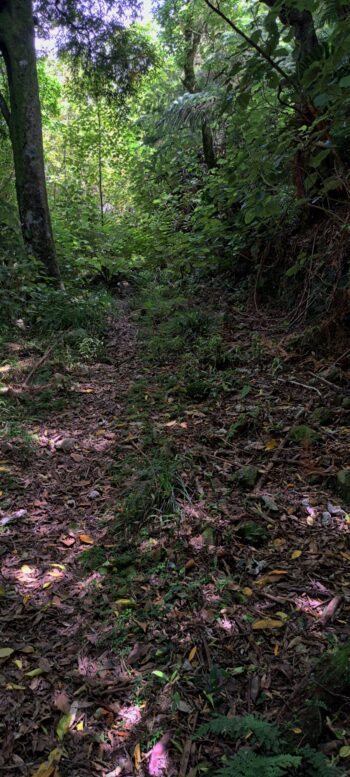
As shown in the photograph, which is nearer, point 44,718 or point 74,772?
point 74,772

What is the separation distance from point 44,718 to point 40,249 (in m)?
6.45

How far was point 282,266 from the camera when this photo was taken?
5.74 metres

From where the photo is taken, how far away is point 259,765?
55.4 inches

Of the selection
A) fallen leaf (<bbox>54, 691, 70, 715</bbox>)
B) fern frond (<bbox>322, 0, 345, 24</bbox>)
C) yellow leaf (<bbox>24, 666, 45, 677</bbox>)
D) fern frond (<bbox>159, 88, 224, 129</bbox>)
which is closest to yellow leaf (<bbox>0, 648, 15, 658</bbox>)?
yellow leaf (<bbox>24, 666, 45, 677</bbox>)

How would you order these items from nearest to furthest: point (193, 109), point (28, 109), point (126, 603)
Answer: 1. point (126, 603)
2. point (28, 109)
3. point (193, 109)

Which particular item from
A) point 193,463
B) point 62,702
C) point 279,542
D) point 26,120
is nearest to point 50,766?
A: point 62,702

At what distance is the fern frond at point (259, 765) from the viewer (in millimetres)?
1382

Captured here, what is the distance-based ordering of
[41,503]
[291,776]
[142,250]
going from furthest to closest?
[142,250]
[41,503]
[291,776]

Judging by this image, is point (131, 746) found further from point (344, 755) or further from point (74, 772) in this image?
point (344, 755)

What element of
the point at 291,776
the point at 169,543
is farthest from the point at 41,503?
the point at 291,776

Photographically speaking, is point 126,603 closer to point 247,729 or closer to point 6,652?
point 6,652

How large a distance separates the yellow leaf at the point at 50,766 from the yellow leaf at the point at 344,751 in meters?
0.99

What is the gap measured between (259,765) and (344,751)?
1.06ft

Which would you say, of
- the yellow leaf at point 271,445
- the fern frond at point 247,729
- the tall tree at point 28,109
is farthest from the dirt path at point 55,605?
the tall tree at point 28,109
